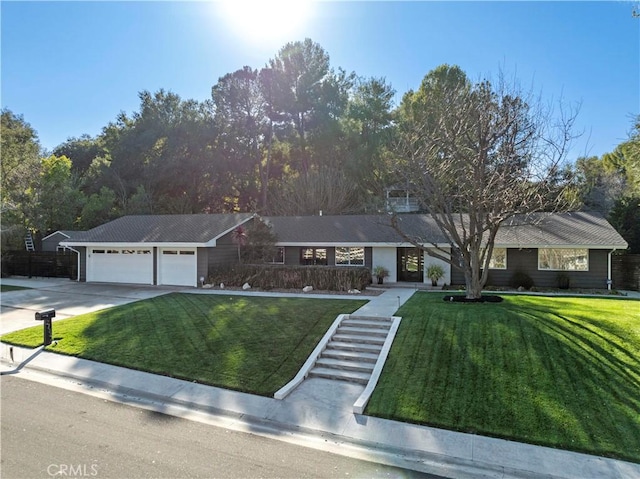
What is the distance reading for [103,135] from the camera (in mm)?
40125

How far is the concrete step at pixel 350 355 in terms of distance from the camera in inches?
336

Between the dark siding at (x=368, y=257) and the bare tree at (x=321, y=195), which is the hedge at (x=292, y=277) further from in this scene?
the bare tree at (x=321, y=195)

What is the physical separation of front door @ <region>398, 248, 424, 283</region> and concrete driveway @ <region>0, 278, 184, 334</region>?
10.7 m

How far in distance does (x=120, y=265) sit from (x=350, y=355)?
53.5 feet

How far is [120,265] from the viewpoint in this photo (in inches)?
807

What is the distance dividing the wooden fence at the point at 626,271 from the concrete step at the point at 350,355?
16.7m

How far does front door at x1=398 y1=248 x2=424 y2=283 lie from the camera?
63.7ft

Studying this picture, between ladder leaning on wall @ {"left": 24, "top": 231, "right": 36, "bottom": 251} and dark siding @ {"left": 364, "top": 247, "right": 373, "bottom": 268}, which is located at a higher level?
ladder leaning on wall @ {"left": 24, "top": 231, "right": 36, "bottom": 251}

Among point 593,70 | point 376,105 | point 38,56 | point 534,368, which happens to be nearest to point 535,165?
point 593,70

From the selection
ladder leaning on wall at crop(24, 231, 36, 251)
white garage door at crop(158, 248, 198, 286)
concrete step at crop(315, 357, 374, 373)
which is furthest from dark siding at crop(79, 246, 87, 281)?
concrete step at crop(315, 357, 374, 373)

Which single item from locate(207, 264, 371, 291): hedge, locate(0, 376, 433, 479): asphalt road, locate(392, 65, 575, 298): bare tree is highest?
locate(392, 65, 575, 298): bare tree

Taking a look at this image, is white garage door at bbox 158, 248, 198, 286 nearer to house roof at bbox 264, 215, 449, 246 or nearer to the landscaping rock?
house roof at bbox 264, 215, 449, 246

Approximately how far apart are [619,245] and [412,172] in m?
10.1

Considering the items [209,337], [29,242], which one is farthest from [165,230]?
[29,242]
